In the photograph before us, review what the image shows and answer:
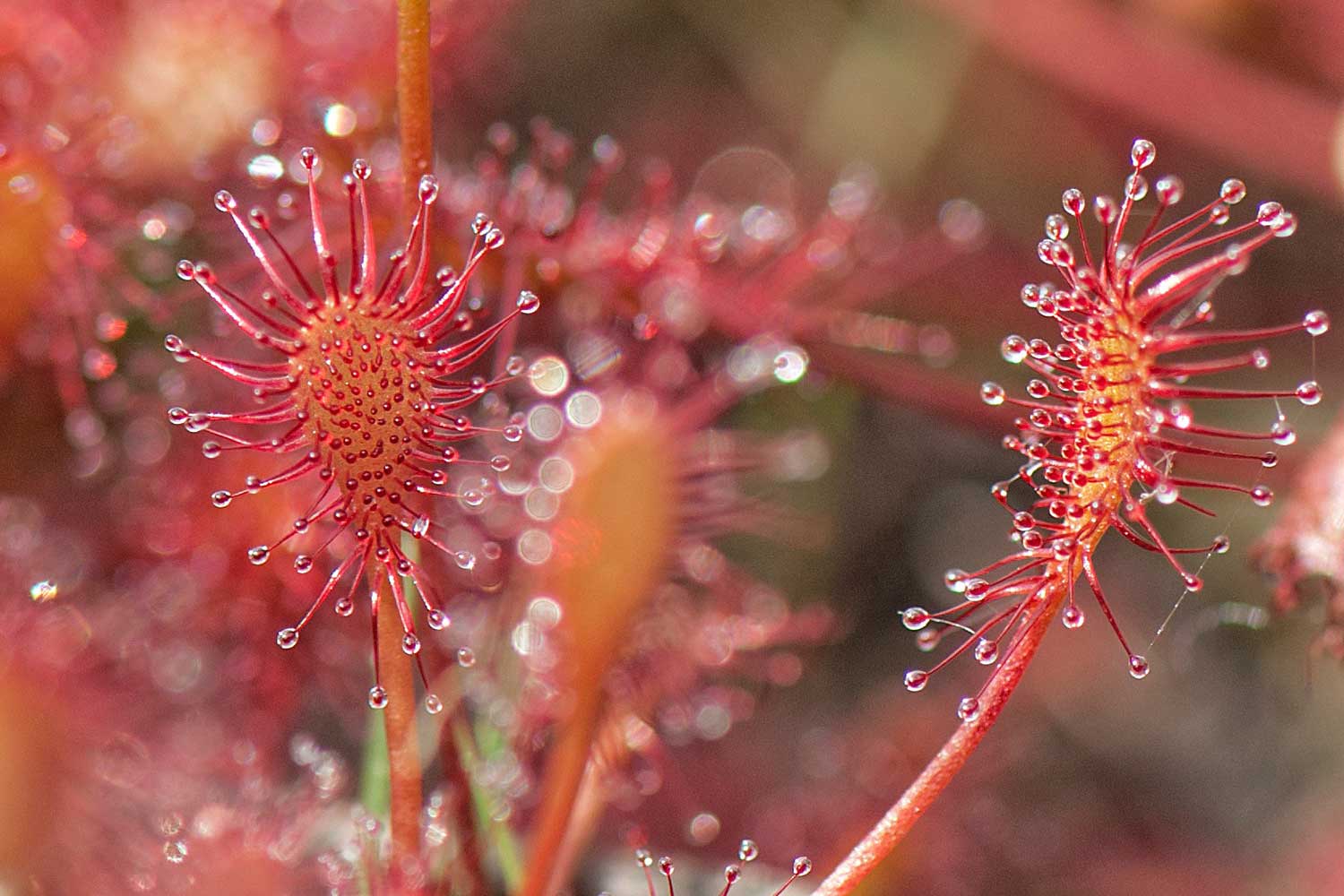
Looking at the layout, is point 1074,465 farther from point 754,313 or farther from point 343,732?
point 343,732

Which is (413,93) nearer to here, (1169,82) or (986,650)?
(986,650)

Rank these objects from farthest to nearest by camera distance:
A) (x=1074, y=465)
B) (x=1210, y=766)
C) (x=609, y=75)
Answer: (x=609, y=75), (x=1210, y=766), (x=1074, y=465)

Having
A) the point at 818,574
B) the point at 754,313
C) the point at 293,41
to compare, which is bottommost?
the point at 818,574

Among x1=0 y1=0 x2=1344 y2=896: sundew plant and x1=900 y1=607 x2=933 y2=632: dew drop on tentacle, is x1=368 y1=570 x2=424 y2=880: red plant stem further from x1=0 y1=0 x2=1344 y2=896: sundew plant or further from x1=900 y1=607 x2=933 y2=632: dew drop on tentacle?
x1=900 y1=607 x2=933 y2=632: dew drop on tentacle

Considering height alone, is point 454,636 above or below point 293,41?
below

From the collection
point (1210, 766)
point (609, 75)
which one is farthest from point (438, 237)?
point (1210, 766)

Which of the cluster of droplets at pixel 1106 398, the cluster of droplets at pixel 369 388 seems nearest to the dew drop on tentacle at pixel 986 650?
the cluster of droplets at pixel 1106 398

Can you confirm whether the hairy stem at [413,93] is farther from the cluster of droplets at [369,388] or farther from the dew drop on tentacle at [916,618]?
the dew drop on tentacle at [916,618]
